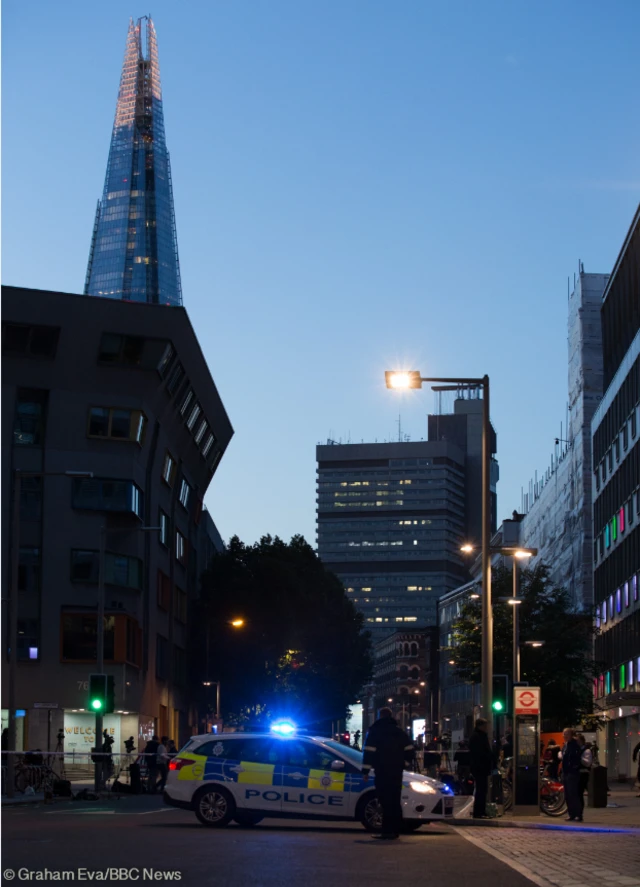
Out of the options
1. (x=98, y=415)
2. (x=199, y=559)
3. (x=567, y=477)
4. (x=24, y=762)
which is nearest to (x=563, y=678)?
(x=98, y=415)

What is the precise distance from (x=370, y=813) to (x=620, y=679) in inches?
2138

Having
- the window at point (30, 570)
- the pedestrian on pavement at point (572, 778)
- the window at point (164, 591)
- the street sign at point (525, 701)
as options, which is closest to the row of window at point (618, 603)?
the window at point (164, 591)

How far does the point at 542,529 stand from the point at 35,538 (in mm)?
74922

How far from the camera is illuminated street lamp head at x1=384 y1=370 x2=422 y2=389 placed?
27531mm

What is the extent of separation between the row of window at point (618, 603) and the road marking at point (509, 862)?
165 feet

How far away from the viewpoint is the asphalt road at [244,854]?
13531 millimetres

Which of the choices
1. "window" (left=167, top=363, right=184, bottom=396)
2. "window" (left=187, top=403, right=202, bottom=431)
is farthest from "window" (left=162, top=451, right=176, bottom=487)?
"window" (left=167, top=363, right=184, bottom=396)

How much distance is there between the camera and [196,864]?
14930 mm

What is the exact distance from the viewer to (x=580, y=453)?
107m

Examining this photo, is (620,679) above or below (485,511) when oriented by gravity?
below

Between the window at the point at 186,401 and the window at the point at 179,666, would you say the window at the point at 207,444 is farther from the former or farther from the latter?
the window at the point at 179,666

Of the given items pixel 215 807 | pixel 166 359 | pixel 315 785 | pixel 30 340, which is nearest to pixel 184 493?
pixel 166 359

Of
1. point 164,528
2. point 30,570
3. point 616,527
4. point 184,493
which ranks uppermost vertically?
point 184,493

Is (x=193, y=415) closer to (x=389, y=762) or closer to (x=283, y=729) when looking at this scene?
(x=283, y=729)
